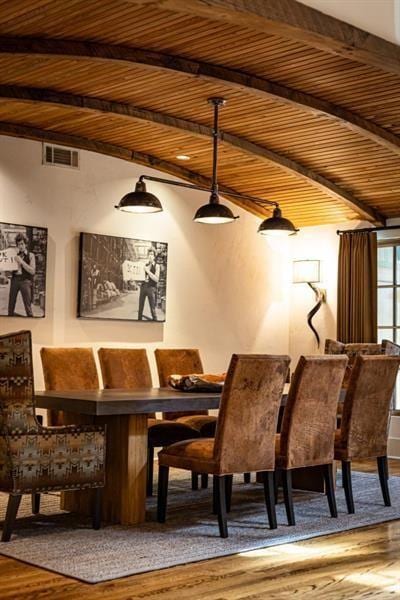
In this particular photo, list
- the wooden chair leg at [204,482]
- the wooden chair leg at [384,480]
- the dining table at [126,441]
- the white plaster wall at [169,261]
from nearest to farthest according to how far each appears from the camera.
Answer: the dining table at [126,441]
the wooden chair leg at [384,480]
the wooden chair leg at [204,482]
the white plaster wall at [169,261]

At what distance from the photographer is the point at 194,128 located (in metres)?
7.85

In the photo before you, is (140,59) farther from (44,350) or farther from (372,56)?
(44,350)

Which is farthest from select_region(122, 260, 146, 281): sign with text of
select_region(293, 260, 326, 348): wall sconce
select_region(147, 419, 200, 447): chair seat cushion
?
select_region(147, 419, 200, 447): chair seat cushion

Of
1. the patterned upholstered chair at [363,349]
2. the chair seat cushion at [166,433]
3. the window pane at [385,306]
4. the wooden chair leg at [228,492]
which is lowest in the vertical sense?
the wooden chair leg at [228,492]

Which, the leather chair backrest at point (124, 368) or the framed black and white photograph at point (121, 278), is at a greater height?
the framed black and white photograph at point (121, 278)

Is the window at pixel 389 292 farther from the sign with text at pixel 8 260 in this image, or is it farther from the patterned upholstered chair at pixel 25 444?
the patterned upholstered chair at pixel 25 444

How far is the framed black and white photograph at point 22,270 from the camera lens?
307 inches

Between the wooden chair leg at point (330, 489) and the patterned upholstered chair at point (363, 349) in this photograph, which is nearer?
the wooden chair leg at point (330, 489)

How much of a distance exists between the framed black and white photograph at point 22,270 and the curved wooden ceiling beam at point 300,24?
10.7ft

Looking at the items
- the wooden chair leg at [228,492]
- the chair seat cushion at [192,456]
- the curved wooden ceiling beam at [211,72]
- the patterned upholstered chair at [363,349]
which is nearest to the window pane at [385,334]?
the patterned upholstered chair at [363,349]

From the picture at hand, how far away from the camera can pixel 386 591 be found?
4004 millimetres

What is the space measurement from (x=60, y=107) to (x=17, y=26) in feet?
4.90

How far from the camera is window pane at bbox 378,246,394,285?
9742 mm

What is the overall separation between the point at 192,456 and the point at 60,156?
404 cm
